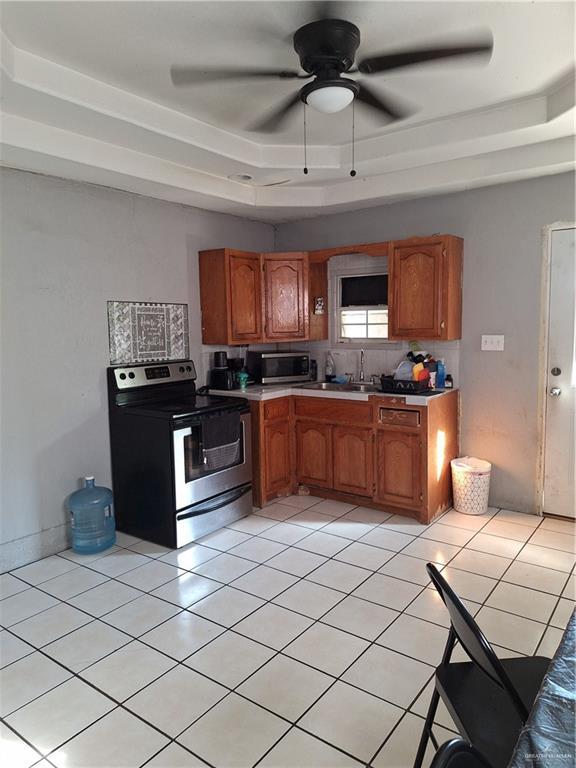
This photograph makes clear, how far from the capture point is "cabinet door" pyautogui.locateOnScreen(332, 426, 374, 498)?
12.9ft

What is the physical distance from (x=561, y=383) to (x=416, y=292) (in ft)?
3.83

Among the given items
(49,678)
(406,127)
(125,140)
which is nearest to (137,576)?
(49,678)

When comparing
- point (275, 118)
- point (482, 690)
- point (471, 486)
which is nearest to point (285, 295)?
point (275, 118)

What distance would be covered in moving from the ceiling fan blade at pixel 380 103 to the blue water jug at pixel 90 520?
269cm

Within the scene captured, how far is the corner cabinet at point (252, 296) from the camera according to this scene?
4156mm

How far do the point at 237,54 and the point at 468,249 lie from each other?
2.26 m

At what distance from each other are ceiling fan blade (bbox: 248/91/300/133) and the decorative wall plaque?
1442 millimetres

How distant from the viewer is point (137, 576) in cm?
300

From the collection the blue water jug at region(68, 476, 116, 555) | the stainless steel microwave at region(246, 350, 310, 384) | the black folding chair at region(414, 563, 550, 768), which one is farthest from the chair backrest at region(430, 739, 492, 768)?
the stainless steel microwave at region(246, 350, 310, 384)

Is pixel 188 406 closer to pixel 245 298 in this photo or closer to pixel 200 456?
pixel 200 456

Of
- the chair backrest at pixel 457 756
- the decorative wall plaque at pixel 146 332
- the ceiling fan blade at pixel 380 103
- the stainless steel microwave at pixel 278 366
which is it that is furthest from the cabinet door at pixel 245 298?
the chair backrest at pixel 457 756

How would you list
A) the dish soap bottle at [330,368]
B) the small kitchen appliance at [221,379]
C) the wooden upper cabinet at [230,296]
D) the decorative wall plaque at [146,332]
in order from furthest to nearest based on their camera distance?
the dish soap bottle at [330,368]
the small kitchen appliance at [221,379]
the wooden upper cabinet at [230,296]
the decorative wall plaque at [146,332]

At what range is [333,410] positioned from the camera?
406 cm

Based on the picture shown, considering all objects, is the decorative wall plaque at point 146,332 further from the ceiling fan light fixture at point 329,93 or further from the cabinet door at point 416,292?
the ceiling fan light fixture at point 329,93
